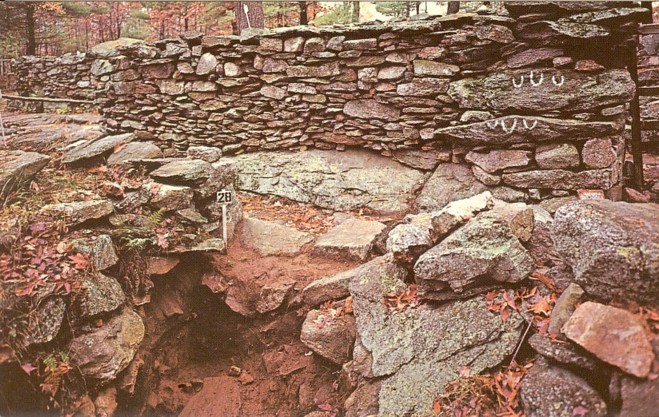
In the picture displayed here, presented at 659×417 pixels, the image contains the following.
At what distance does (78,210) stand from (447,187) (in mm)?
5022

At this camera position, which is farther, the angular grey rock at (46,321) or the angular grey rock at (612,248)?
the angular grey rock at (46,321)

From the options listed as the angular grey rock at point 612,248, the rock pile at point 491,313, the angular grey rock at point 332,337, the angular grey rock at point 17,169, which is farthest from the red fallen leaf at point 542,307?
the angular grey rock at point 17,169

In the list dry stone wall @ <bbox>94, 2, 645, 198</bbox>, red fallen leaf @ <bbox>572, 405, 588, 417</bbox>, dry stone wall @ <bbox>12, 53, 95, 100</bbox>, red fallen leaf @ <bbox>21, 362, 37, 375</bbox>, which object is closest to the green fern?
red fallen leaf @ <bbox>21, 362, 37, 375</bbox>

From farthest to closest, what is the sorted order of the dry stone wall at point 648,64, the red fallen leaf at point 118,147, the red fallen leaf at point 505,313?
the dry stone wall at point 648,64
the red fallen leaf at point 118,147
the red fallen leaf at point 505,313

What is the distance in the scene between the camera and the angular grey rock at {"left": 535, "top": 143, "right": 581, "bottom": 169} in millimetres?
6273

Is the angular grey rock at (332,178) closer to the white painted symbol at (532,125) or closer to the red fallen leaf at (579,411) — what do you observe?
the white painted symbol at (532,125)

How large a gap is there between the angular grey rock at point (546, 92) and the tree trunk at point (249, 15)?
5130mm

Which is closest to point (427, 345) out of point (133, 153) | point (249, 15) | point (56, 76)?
point (133, 153)

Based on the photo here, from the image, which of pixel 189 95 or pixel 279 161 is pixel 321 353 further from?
pixel 189 95

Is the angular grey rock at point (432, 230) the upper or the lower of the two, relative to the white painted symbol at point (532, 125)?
lower

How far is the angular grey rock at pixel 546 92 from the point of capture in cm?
611

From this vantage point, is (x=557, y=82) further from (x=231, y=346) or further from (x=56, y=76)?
(x=56, y=76)

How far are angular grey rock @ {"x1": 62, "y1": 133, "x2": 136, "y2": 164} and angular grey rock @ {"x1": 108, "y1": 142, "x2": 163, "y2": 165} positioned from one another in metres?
0.14

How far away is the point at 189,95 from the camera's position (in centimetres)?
838
